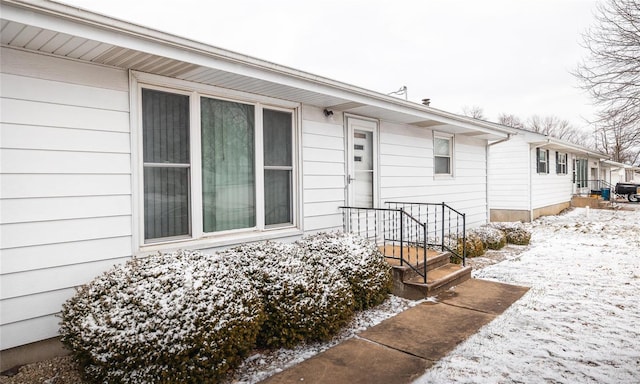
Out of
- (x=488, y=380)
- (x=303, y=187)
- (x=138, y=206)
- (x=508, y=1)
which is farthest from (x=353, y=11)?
(x=488, y=380)

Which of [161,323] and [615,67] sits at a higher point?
[615,67]

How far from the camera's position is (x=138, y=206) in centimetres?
378

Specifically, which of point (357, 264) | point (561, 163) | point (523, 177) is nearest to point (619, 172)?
point (561, 163)

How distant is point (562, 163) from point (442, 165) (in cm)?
1151

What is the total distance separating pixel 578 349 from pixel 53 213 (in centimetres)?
490

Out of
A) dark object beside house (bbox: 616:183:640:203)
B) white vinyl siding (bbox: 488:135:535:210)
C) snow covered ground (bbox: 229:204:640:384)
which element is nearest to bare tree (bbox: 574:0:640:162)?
white vinyl siding (bbox: 488:135:535:210)

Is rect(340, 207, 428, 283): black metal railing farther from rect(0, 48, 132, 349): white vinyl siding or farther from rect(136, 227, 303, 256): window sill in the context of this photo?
rect(0, 48, 132, 349): white vinyl siding

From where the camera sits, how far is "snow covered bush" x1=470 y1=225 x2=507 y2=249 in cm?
817

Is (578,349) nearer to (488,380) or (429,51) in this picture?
(488,380)

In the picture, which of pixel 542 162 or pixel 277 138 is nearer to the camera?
pixel 277 138

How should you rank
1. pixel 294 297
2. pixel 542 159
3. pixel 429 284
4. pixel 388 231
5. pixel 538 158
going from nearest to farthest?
pixel 294 297 → pixel 429 284 → pixel 388 231 → pixel 538 158 → pixel 542 159

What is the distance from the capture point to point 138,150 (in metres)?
3.78

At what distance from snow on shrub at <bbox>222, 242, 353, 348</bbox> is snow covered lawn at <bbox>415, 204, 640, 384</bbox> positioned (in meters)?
1.06

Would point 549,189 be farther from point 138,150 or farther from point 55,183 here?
point 55,183
